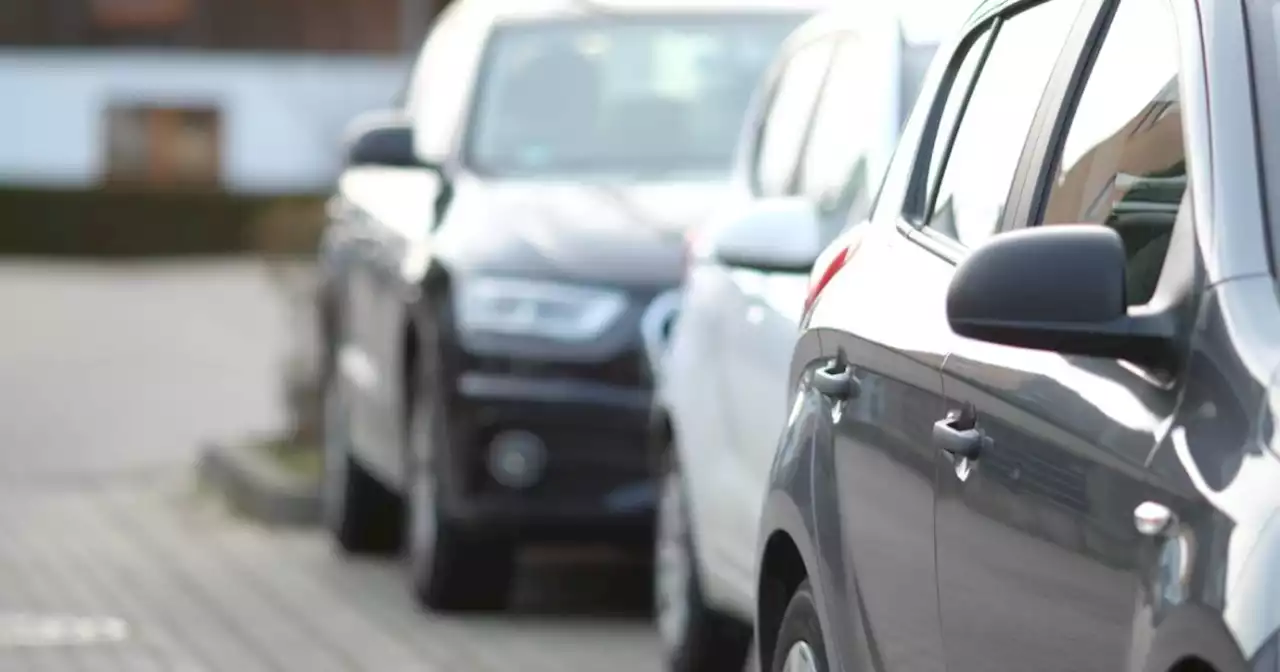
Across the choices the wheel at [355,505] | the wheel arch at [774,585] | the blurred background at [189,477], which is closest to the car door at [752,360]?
the blurred background at [189,477]

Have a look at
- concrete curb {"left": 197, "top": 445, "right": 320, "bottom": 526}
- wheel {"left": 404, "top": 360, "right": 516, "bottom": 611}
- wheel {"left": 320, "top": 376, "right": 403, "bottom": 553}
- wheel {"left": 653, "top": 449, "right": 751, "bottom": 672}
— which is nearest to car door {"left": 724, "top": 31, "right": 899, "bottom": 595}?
wheel {"left": 653, "top": 449, "right": 751, "bottom": 672}

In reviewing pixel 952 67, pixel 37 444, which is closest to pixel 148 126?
pixel 37 444

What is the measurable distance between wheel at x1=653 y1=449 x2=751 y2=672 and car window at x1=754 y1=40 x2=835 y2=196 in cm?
75

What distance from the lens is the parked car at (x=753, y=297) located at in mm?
7145

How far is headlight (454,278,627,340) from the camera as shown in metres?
9.66

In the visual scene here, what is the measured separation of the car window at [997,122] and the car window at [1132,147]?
0.23 metres

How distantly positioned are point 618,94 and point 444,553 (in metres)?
1.68

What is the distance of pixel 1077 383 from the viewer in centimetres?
384

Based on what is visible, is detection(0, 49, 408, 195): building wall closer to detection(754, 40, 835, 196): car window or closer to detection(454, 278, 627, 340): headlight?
detection(454, 278, 627, 340): headlight

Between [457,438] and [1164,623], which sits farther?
[457,438]

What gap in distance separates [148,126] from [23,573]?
1956 inches

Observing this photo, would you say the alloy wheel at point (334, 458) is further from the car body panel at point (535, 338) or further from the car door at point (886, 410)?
the car door at point (886, 410)

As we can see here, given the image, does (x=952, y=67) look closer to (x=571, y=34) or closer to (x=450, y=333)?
(x=450, y=333)

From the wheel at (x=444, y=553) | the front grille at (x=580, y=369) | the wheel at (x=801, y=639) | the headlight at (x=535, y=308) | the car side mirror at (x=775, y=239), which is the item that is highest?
the car side mirror at (x=775, y=239)
